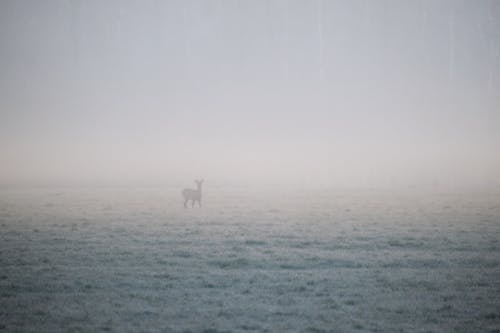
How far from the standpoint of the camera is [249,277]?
14.3 meters

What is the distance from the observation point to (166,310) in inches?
440

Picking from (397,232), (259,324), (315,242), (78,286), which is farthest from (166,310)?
(397,232)

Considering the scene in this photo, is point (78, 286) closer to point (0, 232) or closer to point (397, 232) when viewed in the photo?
point (0, 232)

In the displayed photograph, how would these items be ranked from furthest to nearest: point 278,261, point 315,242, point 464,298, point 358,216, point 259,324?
1. point 358,216
2. point 315,242
3. point 278,261
4. point 464,298
5. point 259,324

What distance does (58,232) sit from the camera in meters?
23.6

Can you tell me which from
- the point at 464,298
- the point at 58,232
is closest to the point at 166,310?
the point at 464,298

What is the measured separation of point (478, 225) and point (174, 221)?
68.5 ft

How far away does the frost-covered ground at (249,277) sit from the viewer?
10586mm

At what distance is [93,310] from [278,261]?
7.94 meters

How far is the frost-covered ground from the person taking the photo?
417 inches

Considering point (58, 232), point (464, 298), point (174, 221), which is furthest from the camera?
point (174, 221)

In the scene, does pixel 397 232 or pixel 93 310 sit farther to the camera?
pixel 397 232

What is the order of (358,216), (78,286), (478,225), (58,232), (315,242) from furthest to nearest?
(358,216) → (478,225) → (58,232) → (315,242) → (78,286)

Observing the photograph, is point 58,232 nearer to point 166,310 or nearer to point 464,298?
point 166,310
